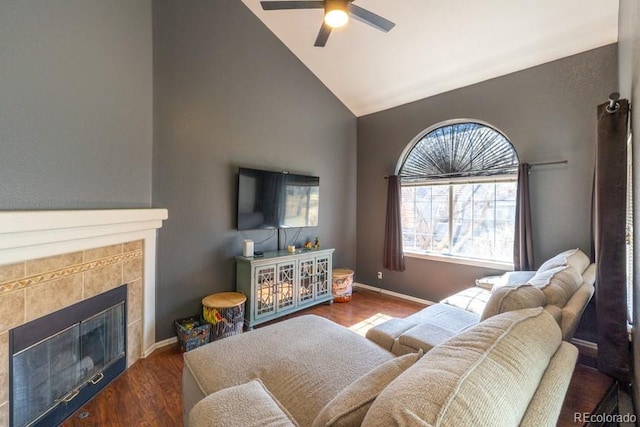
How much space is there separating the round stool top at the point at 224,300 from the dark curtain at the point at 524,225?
2950 mm

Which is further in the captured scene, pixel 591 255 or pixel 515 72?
pixel 515 72

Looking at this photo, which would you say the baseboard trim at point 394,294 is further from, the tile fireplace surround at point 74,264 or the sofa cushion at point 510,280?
the tile fireplace surround at point 74,264

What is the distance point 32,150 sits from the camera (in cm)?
152

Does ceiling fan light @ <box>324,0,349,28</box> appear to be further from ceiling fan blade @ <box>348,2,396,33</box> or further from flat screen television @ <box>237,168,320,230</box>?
flat screen television @ <box>237,168,320,230</box>

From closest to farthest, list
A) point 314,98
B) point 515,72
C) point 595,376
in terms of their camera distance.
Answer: point 595,376 < point 515,72 < point 314,98

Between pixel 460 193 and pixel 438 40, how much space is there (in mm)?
1822

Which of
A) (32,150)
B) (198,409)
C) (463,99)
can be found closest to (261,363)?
(198,409)

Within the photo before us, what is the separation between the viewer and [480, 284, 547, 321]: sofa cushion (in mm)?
1188

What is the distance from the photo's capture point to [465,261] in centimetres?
349

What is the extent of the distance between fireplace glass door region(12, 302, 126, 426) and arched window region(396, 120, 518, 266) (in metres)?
3.49

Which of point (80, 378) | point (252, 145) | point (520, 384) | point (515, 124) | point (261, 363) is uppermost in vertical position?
point (515, 124)

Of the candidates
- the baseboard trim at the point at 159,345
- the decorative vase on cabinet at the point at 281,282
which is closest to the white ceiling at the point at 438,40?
the decorative vase on cabinet at the point at 281,282

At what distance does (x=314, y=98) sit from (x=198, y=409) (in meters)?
3.86

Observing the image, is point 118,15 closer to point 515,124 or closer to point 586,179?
point 515,124
